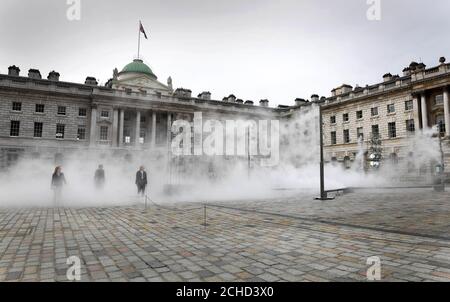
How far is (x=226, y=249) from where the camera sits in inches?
188

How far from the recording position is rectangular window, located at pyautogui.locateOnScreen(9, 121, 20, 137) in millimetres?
36750

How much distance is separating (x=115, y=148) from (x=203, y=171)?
1886 cm

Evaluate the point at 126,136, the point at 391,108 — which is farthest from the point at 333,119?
the point at 126,136

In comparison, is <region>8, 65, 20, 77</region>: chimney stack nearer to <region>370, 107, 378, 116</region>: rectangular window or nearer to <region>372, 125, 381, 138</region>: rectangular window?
<region>370, 107, 378, 116</region>: rectangular window

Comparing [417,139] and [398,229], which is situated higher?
[417,139]

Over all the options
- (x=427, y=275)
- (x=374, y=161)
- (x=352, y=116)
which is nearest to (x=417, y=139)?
(x=374, y=161)

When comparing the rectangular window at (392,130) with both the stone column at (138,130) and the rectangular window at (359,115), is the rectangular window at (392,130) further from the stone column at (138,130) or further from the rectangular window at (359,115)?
the stone column at (138,130)

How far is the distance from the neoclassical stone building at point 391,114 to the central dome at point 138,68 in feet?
106

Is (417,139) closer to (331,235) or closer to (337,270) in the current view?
(331,235)

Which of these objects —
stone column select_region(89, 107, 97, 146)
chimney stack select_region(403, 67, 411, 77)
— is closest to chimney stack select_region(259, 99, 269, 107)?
chimney stack select_region(403, 67, 411, 77)

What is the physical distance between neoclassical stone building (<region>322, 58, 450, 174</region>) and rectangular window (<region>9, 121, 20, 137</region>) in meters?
44.5

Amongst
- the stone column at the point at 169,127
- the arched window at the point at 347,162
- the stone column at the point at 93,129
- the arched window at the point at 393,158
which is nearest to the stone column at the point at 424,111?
the arched window at the point at 393,158

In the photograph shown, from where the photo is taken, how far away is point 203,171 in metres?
27.7

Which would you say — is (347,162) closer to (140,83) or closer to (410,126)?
(410,126)
